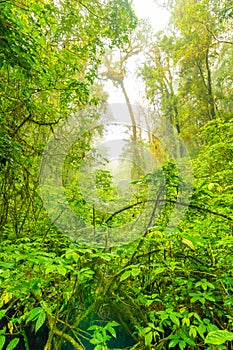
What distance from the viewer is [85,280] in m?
1.14

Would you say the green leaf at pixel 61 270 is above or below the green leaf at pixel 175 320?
above

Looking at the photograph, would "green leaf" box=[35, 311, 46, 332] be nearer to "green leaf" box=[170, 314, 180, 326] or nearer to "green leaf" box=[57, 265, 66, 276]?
"green leaf" box=[57, 265, 66, 276]

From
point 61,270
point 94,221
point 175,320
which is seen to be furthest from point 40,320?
point 94,221

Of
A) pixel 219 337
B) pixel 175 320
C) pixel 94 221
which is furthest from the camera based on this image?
pixel 94 221

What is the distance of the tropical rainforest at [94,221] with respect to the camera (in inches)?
39.6

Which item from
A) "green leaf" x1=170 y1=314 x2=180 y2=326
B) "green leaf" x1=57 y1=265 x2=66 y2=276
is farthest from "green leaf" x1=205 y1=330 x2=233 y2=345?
"green leaf" x1=57 y1=265 x2=66 y2=276

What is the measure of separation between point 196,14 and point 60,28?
373 centimetres

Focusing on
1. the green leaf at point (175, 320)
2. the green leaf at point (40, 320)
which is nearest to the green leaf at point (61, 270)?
the green leaf at point (40, 320)

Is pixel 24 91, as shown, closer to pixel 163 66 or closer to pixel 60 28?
pixel 60 28

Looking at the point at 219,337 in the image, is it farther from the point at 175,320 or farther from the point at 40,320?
the point at 40,320

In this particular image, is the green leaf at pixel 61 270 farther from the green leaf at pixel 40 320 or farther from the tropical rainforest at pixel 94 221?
the green leaf at pixel 40 320

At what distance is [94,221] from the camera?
1.34 metres

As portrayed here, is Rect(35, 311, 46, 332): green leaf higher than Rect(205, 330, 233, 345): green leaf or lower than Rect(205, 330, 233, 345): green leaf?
higher

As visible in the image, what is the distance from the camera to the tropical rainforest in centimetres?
101
